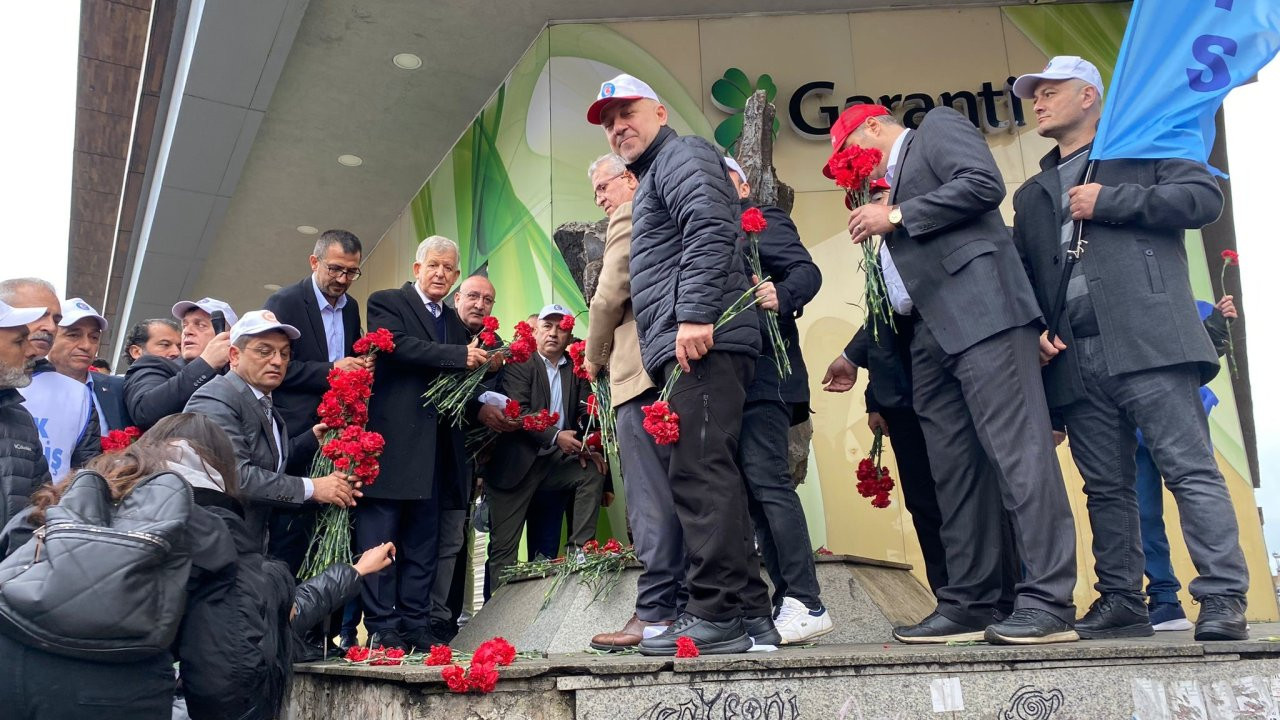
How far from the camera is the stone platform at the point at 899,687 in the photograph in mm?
2461

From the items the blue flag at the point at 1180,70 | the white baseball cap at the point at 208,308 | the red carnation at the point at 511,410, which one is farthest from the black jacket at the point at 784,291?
the white baseball cap at the point at 208,308

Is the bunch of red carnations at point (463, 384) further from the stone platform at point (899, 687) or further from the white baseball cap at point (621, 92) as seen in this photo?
the stone platform at point (899, 687)

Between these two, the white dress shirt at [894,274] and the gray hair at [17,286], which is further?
the gray hair at [17,286]

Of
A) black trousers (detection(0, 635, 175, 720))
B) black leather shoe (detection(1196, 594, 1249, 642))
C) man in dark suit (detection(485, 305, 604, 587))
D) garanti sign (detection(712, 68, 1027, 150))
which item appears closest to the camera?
black trousers (detection(0, 635, 175, 720))

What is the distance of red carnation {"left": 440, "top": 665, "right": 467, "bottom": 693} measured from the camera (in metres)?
2.42

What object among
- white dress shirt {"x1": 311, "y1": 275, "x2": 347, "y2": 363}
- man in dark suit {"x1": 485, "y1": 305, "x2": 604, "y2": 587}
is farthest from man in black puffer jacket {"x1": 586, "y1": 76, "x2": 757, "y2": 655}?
man in dark suit {"x1": 485, "y1": 305, "x2": 604, "y2": 587}

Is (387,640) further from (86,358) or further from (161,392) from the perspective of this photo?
(86,358)

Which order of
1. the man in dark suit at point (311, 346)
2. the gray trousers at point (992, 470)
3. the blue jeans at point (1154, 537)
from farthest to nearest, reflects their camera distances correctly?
1. the man in dark suit at point (311, 346)
2. the blue jeans at point (1154, 537)
3. the gray trousers at point (992, 470)

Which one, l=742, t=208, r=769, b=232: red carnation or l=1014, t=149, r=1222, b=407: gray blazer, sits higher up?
l=742, t=208, r=769, b=232: red carnation

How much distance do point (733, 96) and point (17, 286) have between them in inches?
210

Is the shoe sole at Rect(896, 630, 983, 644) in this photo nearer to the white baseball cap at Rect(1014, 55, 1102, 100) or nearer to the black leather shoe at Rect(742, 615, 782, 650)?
the black leather shoe at Rect(742, 615, 782, 650)

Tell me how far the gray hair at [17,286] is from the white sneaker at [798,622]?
3.02 m

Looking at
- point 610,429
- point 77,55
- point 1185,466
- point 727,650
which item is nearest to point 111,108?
point 77,55

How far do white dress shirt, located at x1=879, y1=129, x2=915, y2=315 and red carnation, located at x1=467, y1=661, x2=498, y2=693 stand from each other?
1.84 metres
